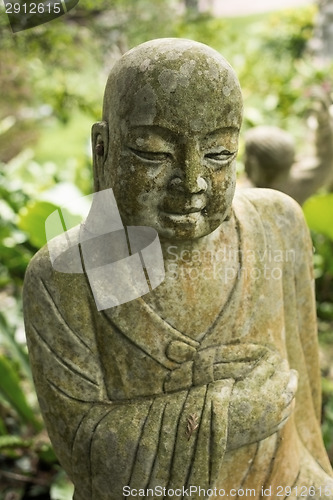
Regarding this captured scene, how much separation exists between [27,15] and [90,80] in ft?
17.0

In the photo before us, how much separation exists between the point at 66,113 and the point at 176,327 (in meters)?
5.48

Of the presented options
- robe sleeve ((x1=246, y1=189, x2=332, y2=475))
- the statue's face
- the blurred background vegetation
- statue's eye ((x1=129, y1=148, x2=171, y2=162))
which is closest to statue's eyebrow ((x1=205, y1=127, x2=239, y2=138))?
the statue's face

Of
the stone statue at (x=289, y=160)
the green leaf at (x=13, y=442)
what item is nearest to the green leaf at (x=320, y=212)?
the stone statue at (x=289, y=160)

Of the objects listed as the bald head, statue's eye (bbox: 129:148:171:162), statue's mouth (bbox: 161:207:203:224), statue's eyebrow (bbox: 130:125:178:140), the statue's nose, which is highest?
the bald head

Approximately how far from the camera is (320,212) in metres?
3.39

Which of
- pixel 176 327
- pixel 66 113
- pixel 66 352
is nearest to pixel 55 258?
pixel 66 352

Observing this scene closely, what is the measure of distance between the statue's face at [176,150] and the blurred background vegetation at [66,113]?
157 cm

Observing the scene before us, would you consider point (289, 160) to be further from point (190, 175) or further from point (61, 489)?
point (190, 175)

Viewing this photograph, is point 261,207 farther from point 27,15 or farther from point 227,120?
point 27,15

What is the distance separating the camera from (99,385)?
156cm

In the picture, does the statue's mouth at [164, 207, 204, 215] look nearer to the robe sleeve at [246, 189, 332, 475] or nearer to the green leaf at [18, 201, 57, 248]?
the robe sleeve at [246, 189, 332, 475]

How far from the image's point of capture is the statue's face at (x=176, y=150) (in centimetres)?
132

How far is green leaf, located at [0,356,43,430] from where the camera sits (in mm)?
3217

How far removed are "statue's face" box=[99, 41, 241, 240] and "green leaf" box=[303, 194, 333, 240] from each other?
6.62ft
